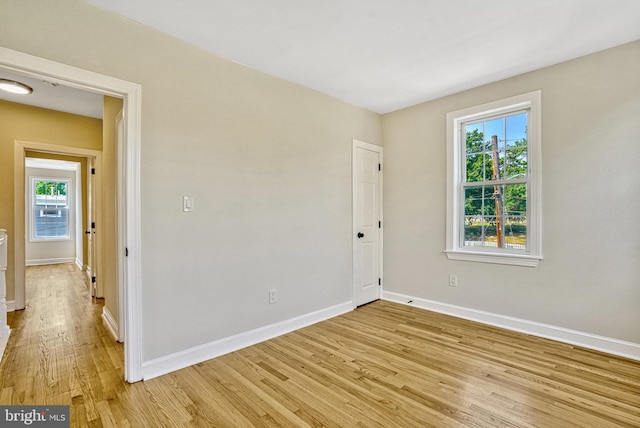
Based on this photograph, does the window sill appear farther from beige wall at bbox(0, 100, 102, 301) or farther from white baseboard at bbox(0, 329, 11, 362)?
beige wall at bbox(0, 100, 102, 301)

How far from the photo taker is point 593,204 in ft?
9.12

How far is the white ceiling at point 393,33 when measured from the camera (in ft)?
6.95

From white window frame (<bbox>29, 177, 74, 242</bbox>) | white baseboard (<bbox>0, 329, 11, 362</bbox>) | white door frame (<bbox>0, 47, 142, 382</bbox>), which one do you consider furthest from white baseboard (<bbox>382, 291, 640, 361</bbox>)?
white window frame (<bbox>29, 177, 74, 242</bbox>)

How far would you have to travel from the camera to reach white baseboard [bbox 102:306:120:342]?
3.02m

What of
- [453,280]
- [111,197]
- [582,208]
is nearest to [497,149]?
[582,208]

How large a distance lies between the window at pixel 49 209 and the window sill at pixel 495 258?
29.1ft

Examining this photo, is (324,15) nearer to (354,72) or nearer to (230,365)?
(354,72)

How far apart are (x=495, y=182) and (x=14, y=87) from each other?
5.11 m

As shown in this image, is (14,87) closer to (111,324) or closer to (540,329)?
(111,324)

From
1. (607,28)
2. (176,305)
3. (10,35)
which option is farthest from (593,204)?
(10,35)

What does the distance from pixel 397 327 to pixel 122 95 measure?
3.22m

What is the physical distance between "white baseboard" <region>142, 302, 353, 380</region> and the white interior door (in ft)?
2.26

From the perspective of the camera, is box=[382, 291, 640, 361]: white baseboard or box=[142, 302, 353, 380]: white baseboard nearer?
box=[142, 302, 353, 380]: white baseboard

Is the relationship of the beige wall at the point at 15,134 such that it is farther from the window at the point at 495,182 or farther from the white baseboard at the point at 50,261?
the window at the point at 495,182
